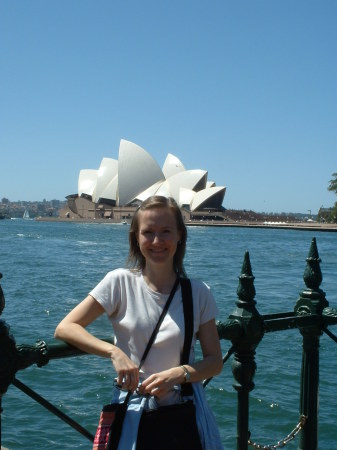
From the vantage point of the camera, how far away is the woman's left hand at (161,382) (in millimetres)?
1182

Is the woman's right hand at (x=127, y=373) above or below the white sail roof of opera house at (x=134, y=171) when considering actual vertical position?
below

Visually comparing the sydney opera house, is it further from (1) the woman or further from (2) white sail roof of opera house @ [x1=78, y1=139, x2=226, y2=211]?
(1) the woman

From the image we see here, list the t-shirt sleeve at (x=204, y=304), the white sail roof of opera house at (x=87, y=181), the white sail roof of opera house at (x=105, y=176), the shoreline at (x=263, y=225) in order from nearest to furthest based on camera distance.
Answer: the t-shirt sleeve at (x=204, y=304) → the shoreline at (x=263, y=225) → the white sail roof of opera house at (x=105, y=176) → the white sail roof of opera house at (x=87, y=181)

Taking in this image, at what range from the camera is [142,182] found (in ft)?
190

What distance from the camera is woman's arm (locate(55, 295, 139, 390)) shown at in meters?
Result: 1.18

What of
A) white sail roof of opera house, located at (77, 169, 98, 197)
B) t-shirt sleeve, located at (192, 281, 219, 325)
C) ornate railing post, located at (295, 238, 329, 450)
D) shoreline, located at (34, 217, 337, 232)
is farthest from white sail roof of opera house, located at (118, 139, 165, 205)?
t-shirt sleeve, located at (192, 281, 219, 325)

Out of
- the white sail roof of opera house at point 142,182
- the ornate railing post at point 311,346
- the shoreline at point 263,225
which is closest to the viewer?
the ornate railing post at point 311,346

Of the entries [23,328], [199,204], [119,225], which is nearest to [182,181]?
[199,204]

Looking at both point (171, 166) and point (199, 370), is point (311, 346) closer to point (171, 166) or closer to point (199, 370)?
point (199, 370)

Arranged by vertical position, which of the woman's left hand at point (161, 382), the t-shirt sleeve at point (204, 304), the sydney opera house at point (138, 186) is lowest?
the woman's left hand at point (161, 382)

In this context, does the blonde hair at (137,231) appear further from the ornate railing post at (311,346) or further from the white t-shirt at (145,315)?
the ornate railing post at (311,346)

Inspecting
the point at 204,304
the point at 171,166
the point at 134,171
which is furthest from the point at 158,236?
the point at 171,166

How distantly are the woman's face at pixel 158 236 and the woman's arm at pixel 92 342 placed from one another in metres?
0.17

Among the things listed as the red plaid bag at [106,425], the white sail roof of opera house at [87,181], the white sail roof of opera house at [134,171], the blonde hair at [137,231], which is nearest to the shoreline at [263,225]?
the white sail roof of opera house at [87,181]
